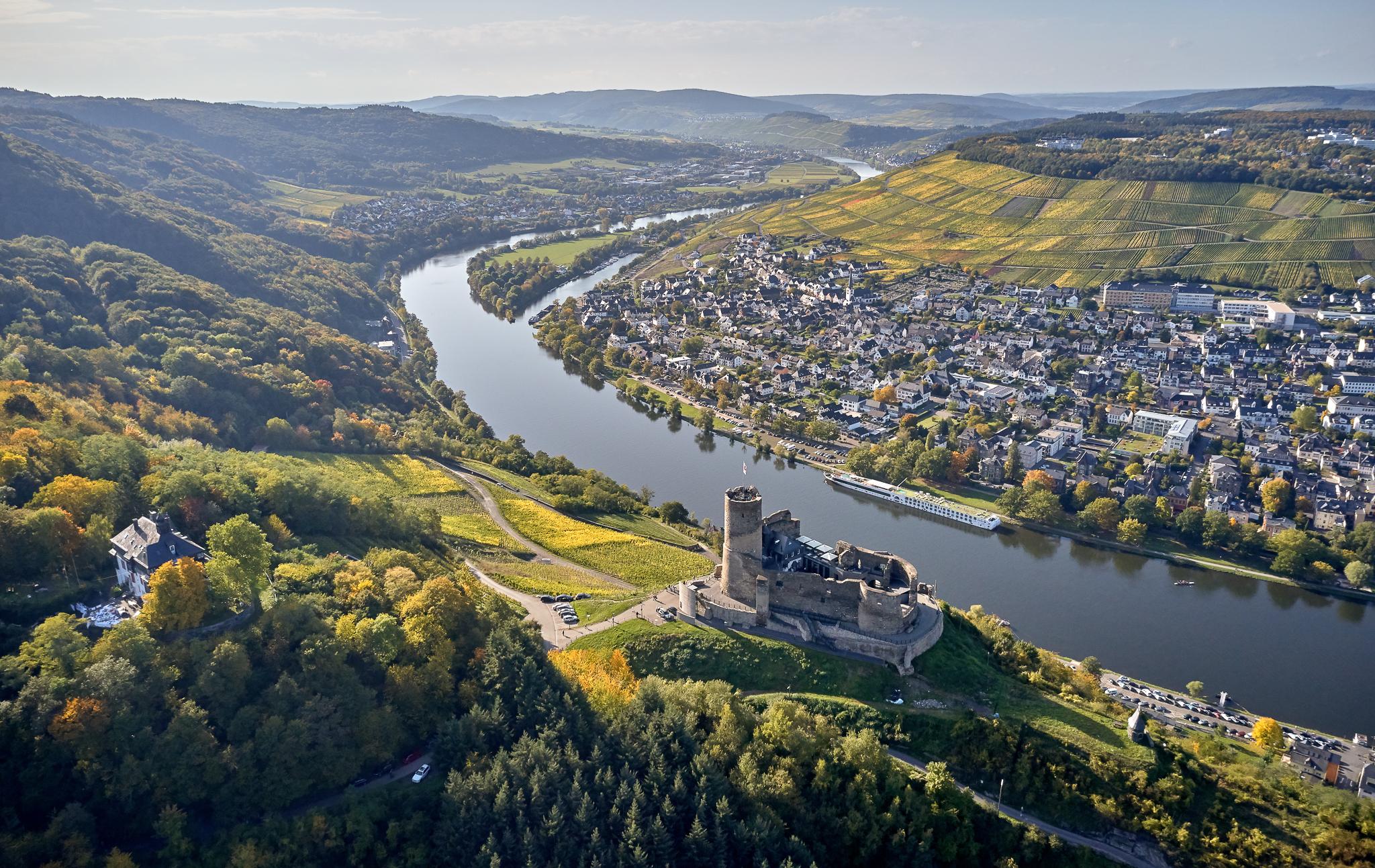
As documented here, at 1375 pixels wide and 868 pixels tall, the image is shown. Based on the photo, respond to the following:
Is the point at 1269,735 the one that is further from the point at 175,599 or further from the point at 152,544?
the point at 152,544

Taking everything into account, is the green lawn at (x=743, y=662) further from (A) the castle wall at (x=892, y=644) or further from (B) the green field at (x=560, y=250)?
(B) the green field at (x=560, y=250)

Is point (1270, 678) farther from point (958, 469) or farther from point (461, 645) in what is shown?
point (461, 645)

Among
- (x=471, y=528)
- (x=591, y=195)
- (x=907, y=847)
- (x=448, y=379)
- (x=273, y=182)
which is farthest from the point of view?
(x=591, y=195)

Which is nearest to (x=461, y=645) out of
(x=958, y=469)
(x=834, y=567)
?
(x=834, y=567)

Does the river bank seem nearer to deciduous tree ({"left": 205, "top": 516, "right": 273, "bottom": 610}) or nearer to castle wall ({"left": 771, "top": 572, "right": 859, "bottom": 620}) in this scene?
castle wall ({"left": 771, "top": 572, "right": 859, "bottom": 620})

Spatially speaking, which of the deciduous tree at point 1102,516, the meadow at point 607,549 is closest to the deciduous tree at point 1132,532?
the deciduous tree at point 1102,516

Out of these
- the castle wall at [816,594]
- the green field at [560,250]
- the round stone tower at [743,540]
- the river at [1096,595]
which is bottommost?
the river at [1096,595]

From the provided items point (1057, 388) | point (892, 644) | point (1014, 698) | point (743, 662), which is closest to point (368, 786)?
point (743, 662)
